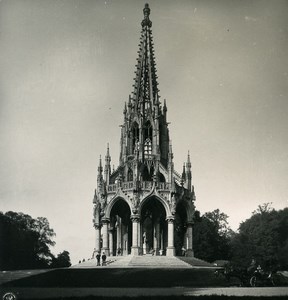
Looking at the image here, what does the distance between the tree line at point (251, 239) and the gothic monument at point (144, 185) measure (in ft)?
71.2

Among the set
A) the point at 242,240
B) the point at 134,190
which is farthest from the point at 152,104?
the point at 242,240

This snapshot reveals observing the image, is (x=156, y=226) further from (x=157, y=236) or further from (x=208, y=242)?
(x=208, y=242)

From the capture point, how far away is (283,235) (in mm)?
72000

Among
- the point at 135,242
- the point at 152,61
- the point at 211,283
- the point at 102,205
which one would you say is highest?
the point at 152,61

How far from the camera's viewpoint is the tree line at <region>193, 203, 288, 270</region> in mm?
65500

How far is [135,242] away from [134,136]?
435 inches

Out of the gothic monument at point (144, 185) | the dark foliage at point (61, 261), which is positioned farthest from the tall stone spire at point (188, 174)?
the dark foliage at point (61, 261)

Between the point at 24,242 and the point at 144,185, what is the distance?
938 inches

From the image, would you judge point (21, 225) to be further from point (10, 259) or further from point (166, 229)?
point (166, 229)

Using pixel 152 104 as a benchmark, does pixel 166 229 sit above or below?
below

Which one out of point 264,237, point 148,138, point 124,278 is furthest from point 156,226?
point 264,237

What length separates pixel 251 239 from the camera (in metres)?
68.9

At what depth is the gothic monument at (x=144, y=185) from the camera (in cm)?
4288

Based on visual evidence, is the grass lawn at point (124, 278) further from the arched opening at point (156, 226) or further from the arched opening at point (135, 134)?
the arched opening at point (135, 134)
